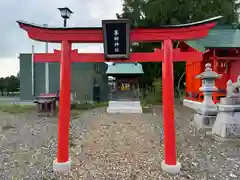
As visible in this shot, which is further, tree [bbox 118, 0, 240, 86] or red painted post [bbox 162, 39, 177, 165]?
tree [bbox 118, 0, 240, 86]

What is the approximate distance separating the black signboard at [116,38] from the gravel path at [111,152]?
208 centimetres

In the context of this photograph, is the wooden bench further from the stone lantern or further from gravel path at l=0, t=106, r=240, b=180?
the stone lantern

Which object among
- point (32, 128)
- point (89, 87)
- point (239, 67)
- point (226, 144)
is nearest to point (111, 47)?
point (226, 144)

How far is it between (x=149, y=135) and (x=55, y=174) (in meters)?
3.03

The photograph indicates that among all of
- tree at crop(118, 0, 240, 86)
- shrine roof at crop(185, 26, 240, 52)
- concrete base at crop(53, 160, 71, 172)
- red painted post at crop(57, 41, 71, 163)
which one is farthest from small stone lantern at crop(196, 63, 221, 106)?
tree at crop(118, 0, 240, 86)

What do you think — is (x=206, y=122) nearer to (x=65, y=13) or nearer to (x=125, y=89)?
(x=125, y=89)

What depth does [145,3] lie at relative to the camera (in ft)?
56.8

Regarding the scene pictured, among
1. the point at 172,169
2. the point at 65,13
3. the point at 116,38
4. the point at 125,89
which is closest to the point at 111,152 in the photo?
the point at 172,169

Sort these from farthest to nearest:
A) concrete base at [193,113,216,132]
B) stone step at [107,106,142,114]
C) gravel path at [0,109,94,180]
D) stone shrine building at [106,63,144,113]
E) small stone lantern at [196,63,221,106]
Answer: stone shrine building at [106,63,144,113], stone step at [107,106,142,114], small stone lantern at [196,63,221,106], concrete base at [193,113,216,132], gravel path at [0,109,94,180]

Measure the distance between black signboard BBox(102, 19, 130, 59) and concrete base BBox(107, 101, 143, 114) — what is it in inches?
241

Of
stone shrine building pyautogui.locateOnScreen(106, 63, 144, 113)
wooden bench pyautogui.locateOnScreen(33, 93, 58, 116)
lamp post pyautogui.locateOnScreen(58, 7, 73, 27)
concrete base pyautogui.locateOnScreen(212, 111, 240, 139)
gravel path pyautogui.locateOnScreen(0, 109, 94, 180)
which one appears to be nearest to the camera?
gravel path pyautogui.locateOnScreen(0, 109, 94, 180)

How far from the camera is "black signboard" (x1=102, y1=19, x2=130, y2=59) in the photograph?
4012mm

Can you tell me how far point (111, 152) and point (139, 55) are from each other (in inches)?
88.6

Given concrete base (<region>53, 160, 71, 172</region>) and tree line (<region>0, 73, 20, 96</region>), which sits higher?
tree line (<region>0, 73, 20, 96</region>)
